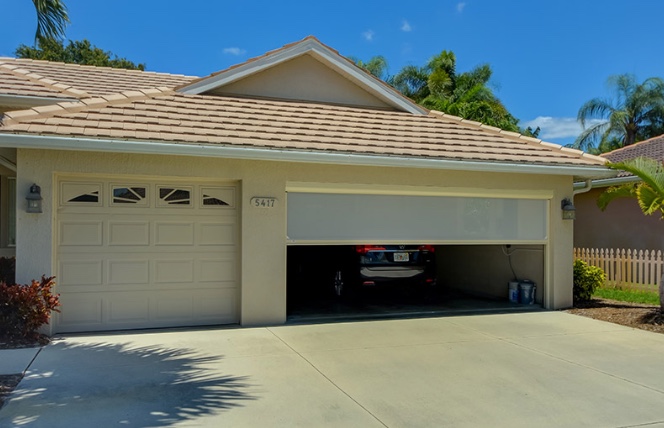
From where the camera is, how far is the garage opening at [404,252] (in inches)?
352

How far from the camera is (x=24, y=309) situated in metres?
6.82

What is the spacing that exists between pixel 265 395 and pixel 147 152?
13.0 ft

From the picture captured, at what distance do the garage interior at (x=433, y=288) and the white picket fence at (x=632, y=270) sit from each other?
9.53ft

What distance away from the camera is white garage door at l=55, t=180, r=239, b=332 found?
7699 mm

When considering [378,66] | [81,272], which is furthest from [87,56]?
[81,272]

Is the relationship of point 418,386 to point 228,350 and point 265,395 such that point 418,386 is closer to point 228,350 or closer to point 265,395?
point 265,395

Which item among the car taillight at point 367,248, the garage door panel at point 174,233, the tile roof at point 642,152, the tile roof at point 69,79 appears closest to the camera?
the garage door panel at point 174,233

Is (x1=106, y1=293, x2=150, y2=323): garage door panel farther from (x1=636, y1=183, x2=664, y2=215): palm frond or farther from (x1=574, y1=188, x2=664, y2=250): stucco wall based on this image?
(x1=574, y1=188, x2=664, y2=250): stucco wall

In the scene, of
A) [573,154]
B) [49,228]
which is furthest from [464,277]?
[49,228]

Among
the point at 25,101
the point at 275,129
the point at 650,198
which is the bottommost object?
the point at 650,198

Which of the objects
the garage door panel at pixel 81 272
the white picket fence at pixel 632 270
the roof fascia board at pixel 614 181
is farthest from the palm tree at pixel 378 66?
the garage door panel at pixel 81 272

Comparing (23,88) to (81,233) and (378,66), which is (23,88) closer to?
(81,233)

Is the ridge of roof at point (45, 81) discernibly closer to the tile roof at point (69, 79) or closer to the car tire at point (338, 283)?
the tile roof at point (69, 79)

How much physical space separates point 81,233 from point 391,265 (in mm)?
5605
